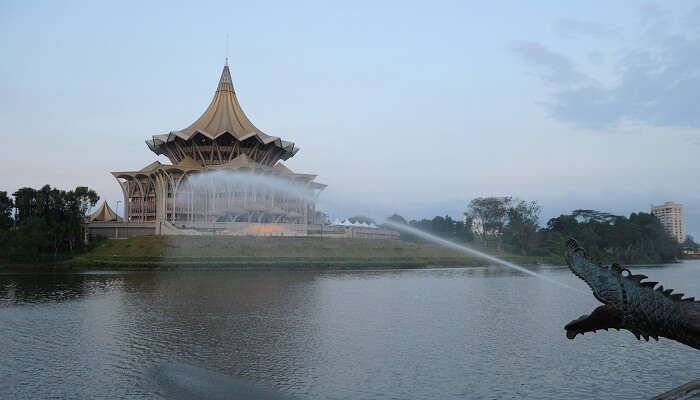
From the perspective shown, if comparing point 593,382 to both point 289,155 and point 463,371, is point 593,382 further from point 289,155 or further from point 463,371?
point 289,155

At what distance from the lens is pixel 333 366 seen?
1094cm

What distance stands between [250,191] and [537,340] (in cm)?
5364

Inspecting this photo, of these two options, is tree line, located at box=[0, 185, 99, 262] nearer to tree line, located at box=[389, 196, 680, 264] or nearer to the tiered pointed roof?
the tiered pointed roof

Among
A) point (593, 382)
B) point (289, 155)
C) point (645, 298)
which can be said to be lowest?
point (593, 382)

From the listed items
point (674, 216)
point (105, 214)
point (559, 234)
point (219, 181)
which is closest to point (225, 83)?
point (219, 181)

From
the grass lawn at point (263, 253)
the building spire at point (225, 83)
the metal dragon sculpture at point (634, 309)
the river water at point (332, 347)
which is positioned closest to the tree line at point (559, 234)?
the grass lawn at point (263, 253)

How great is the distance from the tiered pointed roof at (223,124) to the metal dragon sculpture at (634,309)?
65767 mm

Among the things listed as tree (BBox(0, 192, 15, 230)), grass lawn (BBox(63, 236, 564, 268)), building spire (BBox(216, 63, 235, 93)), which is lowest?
grass lawn (BBox(63, 236, 564, 268))

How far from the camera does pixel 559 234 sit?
77.9m

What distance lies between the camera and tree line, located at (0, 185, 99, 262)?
3772 cm

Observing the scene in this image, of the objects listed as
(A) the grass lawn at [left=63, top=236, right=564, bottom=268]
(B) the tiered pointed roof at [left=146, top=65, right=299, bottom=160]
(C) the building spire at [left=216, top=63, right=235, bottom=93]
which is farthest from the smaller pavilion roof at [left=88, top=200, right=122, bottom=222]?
(A) the grass lawn at [left=63, top=236, right=564, bottom=268]

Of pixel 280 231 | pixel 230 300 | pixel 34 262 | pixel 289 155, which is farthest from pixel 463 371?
pixel 289 155

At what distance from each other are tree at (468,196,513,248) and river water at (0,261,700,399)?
154 ft

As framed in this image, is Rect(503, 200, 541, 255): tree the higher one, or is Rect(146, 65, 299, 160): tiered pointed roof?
Rect(146, 65, 299, 160): tiered pointed roof
